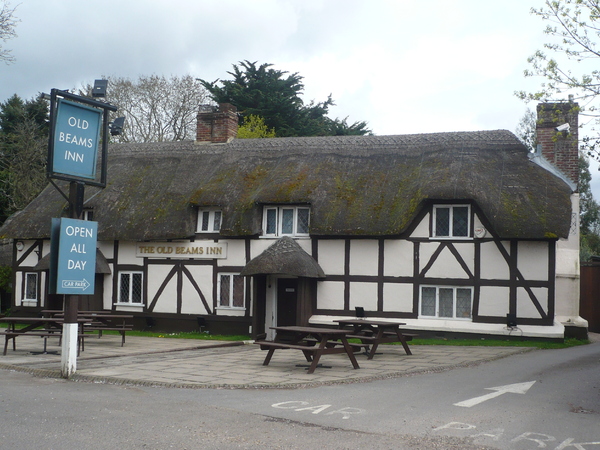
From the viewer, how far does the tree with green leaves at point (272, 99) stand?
1410 inches

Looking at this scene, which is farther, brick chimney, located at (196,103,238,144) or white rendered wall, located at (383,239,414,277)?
brick chimney, located at (196,103,238,144)

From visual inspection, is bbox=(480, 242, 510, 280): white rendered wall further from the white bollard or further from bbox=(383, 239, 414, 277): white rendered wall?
the white bollard

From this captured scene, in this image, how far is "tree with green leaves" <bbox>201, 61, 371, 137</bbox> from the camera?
1410 inches

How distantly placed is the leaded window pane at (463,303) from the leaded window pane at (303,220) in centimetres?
495

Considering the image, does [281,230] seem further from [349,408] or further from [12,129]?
[12,129]

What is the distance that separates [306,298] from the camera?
739 inches

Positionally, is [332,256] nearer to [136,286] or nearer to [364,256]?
[364,256]

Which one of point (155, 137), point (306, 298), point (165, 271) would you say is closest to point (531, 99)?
point (306, 298)

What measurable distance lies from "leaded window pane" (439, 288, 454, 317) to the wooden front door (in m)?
4.41

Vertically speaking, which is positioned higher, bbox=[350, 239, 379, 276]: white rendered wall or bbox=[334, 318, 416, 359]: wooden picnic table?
bbox=[350, 239, 379, 276]: white rendered wall

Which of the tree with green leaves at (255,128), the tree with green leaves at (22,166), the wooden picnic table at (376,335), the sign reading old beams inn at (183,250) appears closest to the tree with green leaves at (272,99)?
the tree with green leaves at (255,128)

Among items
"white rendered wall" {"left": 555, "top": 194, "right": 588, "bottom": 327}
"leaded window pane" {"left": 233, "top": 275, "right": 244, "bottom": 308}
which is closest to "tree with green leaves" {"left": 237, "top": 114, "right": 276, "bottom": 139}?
"leaded window pane" {"left": 233, "top": 275, "right": 244, "bottom": 308}

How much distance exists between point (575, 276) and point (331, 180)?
811 centimetres

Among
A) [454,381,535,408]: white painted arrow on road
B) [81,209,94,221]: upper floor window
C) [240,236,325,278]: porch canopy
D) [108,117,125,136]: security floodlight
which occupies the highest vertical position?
[108,117,125,136]: security floodlight
